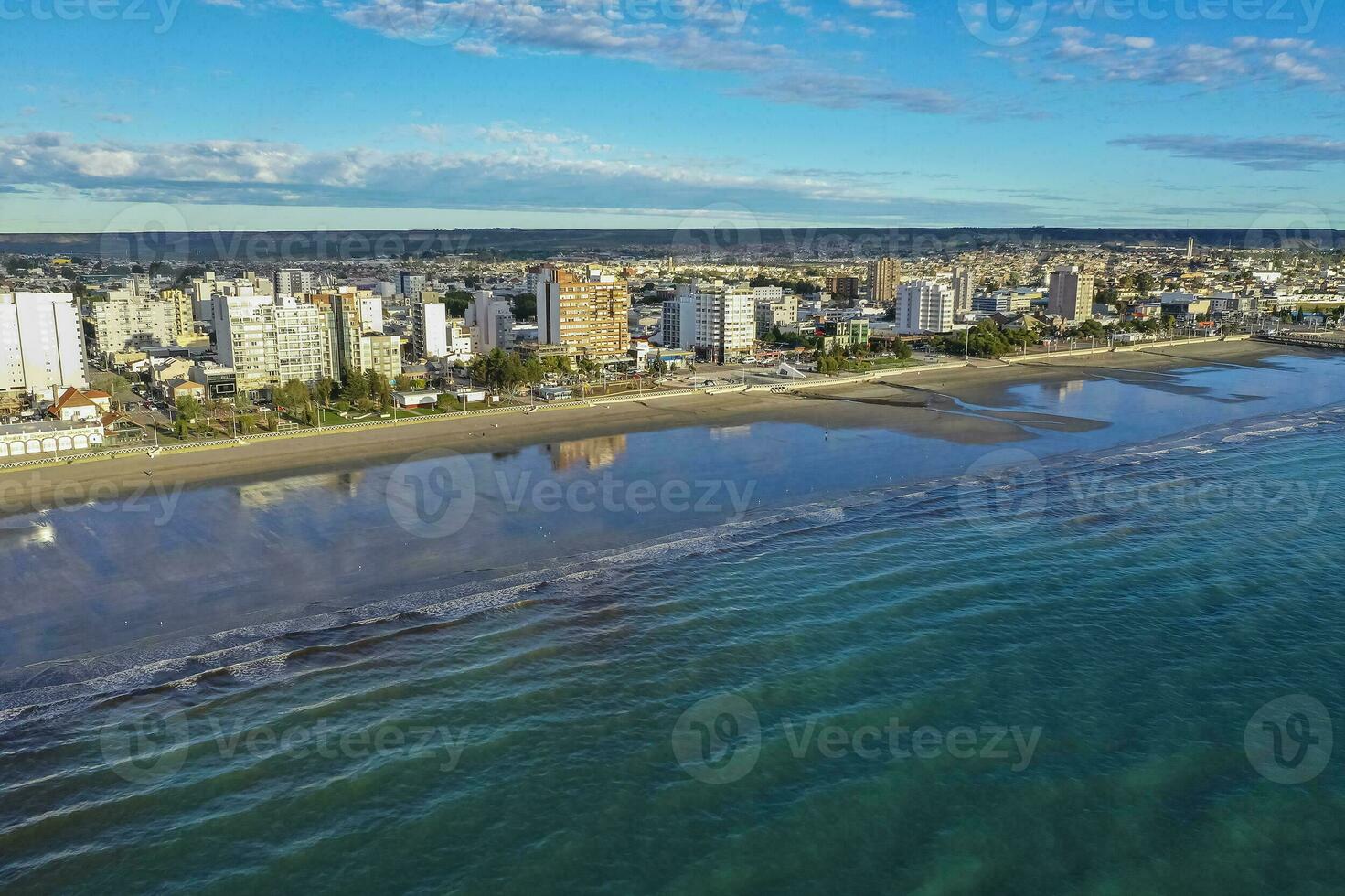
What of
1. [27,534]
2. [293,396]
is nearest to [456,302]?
[293,396]

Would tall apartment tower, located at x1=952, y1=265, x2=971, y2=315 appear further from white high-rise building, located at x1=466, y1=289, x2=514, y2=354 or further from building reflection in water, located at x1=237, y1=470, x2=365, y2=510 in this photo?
building reflection in water, located at x1=237, y1=470, x2=365, y2=510

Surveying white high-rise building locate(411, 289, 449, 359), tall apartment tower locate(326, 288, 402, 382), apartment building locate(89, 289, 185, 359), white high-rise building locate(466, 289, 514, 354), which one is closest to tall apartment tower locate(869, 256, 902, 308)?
white high-rise building locate(466, 289, 514, 354)

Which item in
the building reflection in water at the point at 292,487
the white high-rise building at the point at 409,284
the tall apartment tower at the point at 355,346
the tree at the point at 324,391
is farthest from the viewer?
the white high-rise building at the point at 409,284

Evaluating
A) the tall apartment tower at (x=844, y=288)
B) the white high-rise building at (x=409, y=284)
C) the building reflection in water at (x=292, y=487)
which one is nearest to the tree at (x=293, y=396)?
the building reflection in water at (x=292, y=487)

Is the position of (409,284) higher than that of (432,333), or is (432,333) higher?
(409,284)

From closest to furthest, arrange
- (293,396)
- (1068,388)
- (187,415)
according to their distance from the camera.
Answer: (187,415) → (293,396) → (1068,388)

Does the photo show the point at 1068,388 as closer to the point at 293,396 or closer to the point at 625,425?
the point at 625,425

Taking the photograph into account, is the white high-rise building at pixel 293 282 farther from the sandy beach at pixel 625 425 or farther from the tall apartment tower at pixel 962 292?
the tall apartment tower at pixel 962 292
